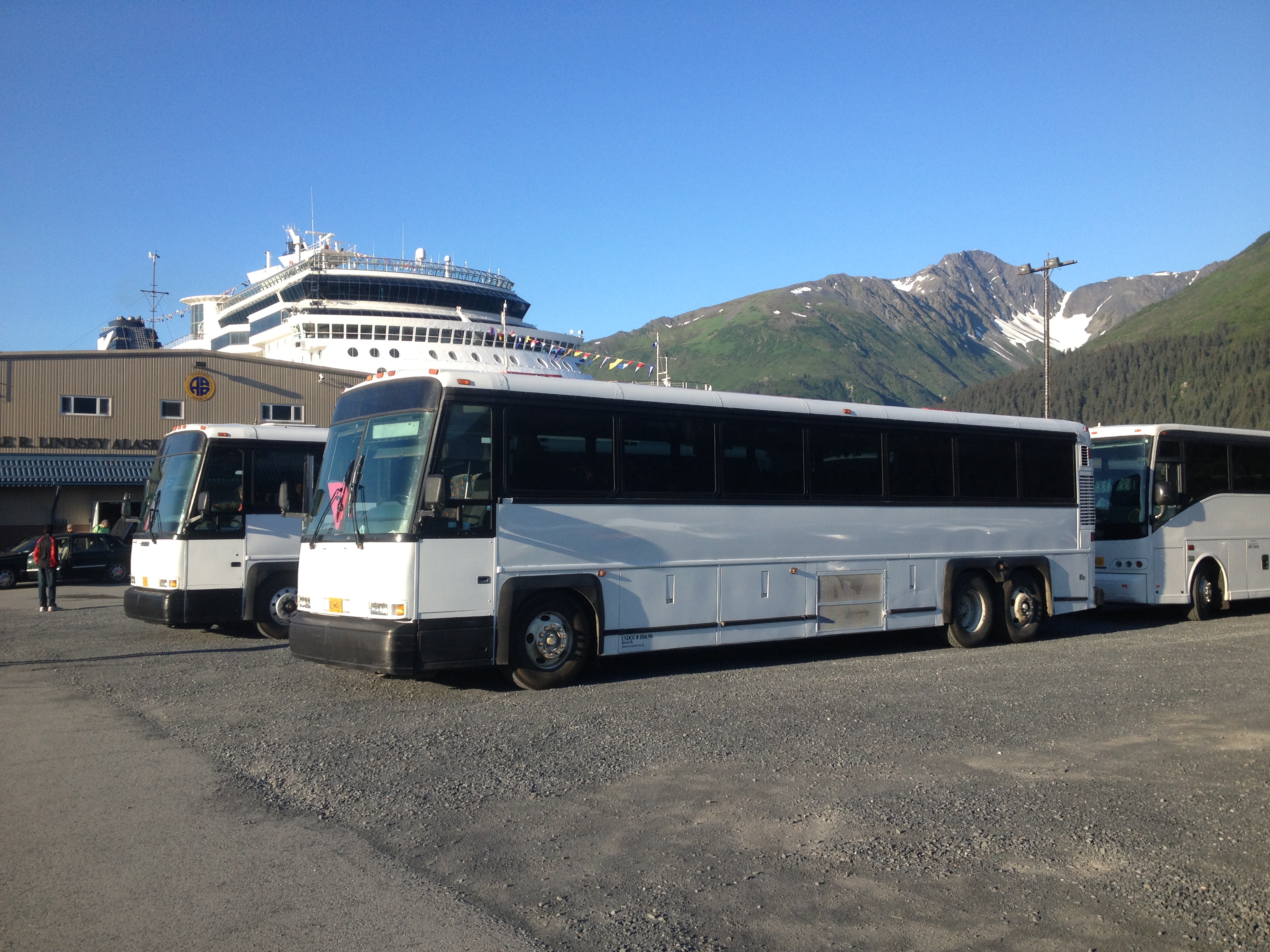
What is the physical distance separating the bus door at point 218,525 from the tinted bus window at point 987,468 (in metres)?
9.43

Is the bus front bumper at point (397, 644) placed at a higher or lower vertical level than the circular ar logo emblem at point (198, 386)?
lower

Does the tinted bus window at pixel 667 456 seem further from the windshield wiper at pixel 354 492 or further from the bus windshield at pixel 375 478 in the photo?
the windshield wiper at pixel 354 492

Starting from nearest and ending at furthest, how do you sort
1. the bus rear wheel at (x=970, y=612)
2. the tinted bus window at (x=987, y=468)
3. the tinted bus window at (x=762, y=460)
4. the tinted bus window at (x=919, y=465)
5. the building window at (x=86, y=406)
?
1. the tinted bus window at (x=762, y=460)
2. the tinted bus window at (x=919, y=465)
3. the bus rear wheel at (x=970, y=612)
4. the tinted bus window at (x=987, y=468)
5. the building window at (x=86, y=406)

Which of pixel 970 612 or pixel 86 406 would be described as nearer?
pixel 970 612

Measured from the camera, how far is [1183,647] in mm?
12281

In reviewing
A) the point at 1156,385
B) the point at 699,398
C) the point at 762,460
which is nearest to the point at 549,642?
the point at 699,398

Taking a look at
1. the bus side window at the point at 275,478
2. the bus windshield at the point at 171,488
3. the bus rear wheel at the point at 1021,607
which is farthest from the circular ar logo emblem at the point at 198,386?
the bus rear wheel at the point at 1021,607

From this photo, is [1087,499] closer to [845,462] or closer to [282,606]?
[845,462]

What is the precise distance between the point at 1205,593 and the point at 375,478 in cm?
1339

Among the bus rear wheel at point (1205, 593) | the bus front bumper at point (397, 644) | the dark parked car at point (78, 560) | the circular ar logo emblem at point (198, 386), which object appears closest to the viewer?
the bus front bumper at point (397, 644)

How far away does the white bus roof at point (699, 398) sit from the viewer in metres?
9.16

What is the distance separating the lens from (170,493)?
44.0 ft

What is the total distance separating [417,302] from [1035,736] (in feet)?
120

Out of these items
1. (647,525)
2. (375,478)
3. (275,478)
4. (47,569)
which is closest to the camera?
(375,478)
